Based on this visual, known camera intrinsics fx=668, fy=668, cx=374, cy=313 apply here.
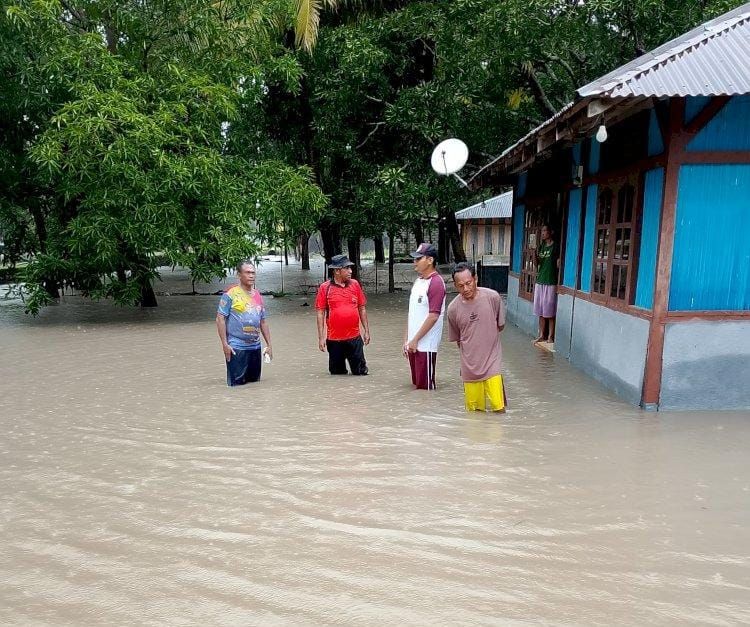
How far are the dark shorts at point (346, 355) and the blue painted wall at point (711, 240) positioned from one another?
3713 mm

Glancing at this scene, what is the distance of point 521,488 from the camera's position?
4.73 meters

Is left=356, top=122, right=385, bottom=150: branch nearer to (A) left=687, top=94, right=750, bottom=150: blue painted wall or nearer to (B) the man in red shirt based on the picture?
(B) the man in red shirt

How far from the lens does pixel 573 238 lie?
9.78 meters

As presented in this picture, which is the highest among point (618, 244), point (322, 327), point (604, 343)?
point (618, 244)

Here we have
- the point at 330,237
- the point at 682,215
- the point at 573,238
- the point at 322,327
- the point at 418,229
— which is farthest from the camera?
the point at 418,229

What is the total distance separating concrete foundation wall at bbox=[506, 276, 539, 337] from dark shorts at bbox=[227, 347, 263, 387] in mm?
5636

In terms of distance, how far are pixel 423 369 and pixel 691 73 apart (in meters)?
4.03

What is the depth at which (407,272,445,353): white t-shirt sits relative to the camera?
23.6 feet

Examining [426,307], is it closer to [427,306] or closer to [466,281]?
[427,306]

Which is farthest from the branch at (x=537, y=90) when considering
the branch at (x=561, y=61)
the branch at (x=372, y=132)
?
the branch at (x=372, y=132)

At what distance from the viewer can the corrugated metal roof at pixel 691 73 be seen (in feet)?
18.8

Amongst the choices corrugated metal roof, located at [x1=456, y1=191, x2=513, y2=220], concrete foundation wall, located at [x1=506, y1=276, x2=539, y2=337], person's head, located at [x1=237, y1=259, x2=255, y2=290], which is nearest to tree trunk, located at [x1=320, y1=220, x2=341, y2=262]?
corrugated metal roof, located at [x1=456, y1=191, x2=513, y2=220]

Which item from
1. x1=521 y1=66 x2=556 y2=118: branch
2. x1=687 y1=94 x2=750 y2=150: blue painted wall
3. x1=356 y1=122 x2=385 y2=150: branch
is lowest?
x1=687 y1=94 x2=750 y2=150: blue painted wall

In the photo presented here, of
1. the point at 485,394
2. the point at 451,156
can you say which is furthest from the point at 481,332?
the point at 451,156
